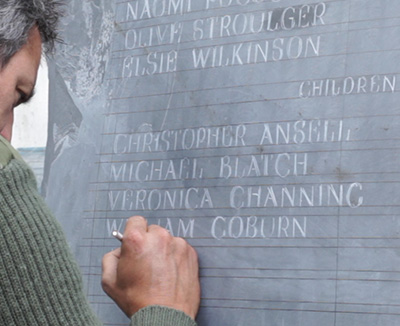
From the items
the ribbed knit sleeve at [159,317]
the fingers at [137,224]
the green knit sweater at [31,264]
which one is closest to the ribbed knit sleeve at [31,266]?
the green knit sweater at [31,264]

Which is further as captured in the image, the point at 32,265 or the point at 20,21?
the point at 20,21

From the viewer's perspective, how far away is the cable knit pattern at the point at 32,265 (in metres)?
1.13

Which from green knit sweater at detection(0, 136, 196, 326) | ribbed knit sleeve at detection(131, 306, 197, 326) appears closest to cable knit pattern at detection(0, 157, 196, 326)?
green knit sweater at detection(0, 136, 196, 326)

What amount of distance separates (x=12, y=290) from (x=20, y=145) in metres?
0.97

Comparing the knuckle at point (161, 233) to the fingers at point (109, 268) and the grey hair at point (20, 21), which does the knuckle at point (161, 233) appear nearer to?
the fingers at point (109, 268)

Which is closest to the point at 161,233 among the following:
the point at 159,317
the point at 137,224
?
the point at 137,224

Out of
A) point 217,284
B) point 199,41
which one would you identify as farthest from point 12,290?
point 199,41

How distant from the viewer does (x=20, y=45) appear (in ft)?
4.99

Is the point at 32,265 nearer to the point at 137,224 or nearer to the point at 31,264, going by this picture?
the point at 31,264

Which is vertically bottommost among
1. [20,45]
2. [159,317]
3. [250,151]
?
[159,317]

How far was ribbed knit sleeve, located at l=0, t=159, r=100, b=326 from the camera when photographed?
113 centimetres

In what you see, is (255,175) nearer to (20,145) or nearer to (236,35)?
(236,35)

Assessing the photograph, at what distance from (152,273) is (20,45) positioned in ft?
1.58

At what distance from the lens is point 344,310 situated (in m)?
1.34
